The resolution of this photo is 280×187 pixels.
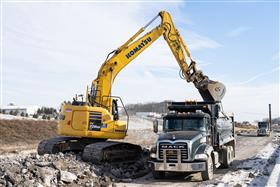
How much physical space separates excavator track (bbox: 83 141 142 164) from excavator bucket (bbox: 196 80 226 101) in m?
4.12

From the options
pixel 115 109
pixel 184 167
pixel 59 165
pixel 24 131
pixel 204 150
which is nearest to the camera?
pixel 59 165

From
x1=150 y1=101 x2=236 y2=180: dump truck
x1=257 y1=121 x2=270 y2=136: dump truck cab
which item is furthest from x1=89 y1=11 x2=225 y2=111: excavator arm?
x1=257 y1=121 x2=270 y2=136: dump truck cab

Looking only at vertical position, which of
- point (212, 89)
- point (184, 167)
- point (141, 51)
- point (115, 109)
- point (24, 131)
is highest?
point (141, 51)

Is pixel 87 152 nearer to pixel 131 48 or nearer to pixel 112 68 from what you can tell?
pixel 112 68

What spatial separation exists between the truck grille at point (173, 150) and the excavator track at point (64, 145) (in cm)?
351

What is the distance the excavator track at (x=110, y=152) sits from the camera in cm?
1361

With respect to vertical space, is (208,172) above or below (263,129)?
below

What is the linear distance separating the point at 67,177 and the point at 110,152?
287 centimetres

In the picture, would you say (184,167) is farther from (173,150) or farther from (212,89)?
(212,89)

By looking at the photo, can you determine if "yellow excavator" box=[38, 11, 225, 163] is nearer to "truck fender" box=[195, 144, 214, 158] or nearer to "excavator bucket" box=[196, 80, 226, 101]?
"excavator bucket" box=[196, 80, 226, 101]

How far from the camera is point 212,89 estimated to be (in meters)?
17.0

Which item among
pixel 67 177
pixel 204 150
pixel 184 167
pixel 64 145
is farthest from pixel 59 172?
pixel 204 150

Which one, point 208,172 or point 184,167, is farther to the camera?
point 208,172

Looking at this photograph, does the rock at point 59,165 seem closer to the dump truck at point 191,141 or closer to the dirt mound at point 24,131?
→ the dump truck at point 191,141
